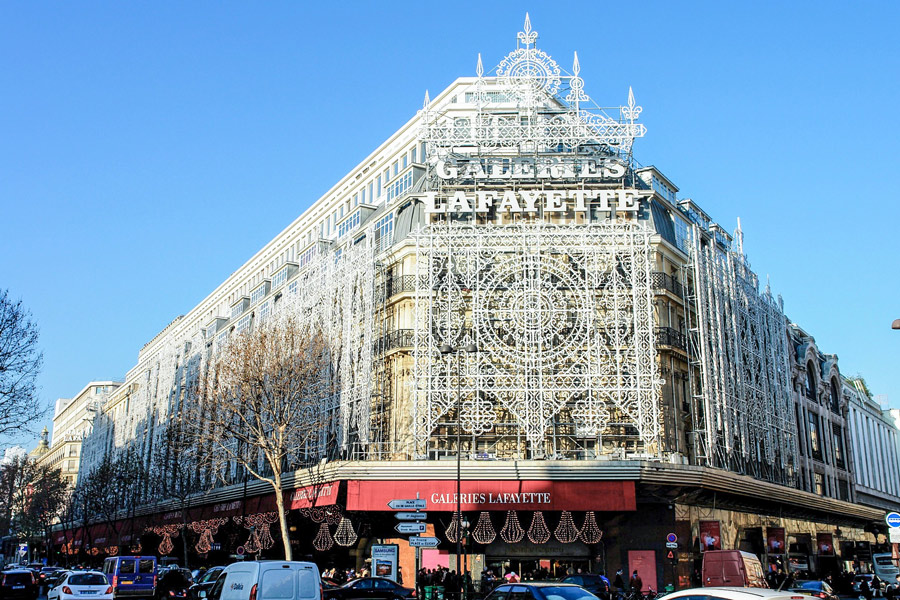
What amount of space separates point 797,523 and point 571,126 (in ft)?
91.9

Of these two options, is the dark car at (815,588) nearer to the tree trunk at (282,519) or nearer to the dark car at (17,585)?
the tree trunk at (282,519)

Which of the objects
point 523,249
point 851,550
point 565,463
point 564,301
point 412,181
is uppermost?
point 412,181

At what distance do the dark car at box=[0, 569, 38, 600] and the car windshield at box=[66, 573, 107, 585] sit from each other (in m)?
9.42

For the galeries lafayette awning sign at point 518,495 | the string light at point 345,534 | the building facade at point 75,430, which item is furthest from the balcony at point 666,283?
the building facade at point 75,430

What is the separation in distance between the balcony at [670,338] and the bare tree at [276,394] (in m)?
16.6

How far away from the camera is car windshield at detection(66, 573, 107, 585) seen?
2794 centimetres

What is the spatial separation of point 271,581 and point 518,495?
19.9m

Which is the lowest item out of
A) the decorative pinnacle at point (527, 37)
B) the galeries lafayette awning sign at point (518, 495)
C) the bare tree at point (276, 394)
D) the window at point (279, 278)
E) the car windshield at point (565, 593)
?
the car windshield at point (565, 593)

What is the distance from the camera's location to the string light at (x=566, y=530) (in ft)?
118

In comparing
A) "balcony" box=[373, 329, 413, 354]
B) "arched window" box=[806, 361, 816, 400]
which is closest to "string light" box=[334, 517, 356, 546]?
"balcony" box=[373, 329, 413, 354]

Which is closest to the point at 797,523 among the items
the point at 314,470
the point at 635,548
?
the point at 635,548

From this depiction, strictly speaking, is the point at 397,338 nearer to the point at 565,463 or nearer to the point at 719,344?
the point at 565,463

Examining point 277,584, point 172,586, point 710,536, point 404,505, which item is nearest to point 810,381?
point 710,536

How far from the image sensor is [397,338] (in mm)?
42031
